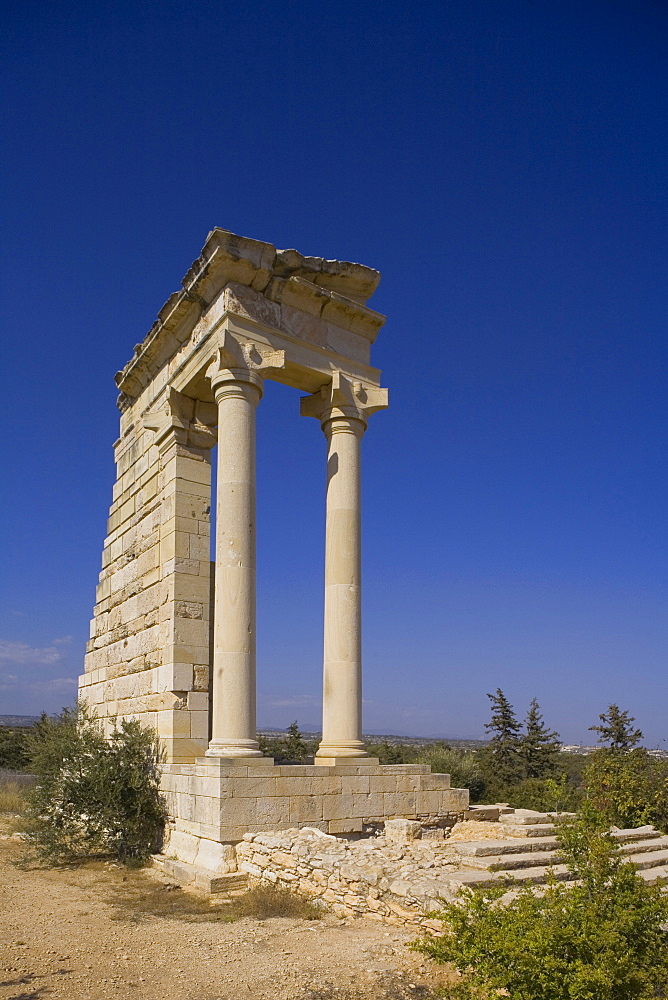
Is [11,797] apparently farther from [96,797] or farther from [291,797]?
[291,797]

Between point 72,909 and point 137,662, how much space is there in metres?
5.75

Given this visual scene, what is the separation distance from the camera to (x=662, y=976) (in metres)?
5.03

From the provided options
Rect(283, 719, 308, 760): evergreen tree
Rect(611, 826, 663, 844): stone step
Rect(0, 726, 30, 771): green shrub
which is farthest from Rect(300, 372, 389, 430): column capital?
Rect(0, 726, 30, 771): green shrub

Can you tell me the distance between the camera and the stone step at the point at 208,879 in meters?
10.1

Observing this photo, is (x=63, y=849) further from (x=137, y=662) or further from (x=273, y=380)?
(x=273, y=380)

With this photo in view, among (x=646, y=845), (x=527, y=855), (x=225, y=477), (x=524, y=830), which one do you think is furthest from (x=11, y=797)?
(x=646, y=845)

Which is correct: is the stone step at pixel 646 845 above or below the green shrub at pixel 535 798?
above

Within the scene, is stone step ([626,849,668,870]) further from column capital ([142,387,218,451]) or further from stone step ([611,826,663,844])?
column capital ([142,387,218,451])

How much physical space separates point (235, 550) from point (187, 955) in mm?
6016

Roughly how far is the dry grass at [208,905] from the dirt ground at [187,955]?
0.04 m

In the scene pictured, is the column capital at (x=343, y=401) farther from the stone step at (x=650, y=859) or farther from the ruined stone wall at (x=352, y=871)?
the stone step at (x=650, y=859)

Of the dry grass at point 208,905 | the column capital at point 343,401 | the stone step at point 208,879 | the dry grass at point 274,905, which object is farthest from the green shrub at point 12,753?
the dry grass at point 274,905

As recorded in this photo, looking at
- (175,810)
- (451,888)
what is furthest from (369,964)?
(175,810)

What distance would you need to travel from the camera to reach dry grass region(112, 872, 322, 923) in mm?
8844
